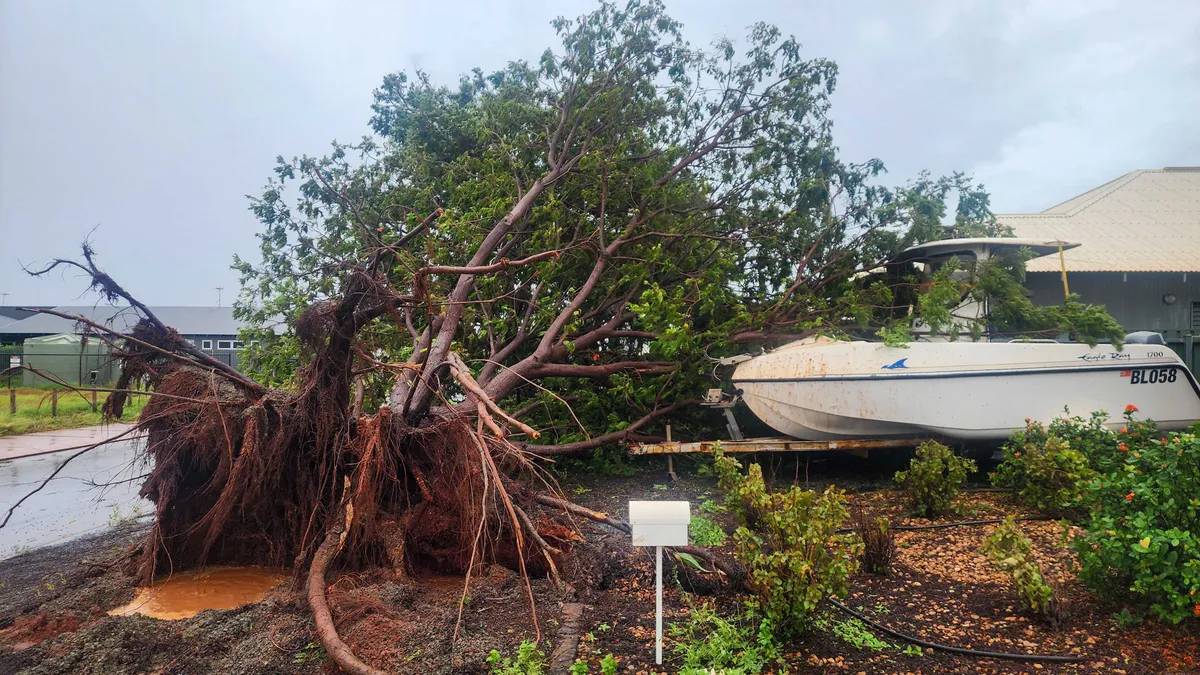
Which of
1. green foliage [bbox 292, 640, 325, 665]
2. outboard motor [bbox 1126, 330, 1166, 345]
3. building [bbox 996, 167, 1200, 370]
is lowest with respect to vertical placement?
green foliage [bbox 292, 640, 325, 665]

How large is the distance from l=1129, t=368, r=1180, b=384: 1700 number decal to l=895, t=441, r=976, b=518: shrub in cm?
273

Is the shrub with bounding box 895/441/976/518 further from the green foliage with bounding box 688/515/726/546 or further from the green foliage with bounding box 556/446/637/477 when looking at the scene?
the green foliage with bounding box 556/446/637/477

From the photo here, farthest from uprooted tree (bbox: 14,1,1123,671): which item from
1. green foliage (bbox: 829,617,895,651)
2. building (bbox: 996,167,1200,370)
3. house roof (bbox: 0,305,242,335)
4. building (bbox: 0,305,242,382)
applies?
house roof (bbox: 0,305,242,335)

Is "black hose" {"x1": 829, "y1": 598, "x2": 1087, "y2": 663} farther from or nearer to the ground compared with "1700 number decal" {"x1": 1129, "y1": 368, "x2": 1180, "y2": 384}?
nearer to the ground

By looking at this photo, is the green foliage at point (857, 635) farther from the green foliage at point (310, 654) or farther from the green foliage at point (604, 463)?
the green foliage at point (604, 463)

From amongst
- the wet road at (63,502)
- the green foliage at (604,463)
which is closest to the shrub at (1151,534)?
the green foliage at (604,463)

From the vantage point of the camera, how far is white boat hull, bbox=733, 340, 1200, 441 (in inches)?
282

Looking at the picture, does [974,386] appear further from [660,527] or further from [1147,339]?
[660,527]

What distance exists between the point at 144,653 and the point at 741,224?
7.99 metres

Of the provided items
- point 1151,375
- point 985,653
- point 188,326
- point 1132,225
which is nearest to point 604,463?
point 985,653

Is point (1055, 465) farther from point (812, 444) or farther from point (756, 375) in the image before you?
point (756, 375)

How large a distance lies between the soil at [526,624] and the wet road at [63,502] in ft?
3.88

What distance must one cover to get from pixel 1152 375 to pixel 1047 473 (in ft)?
8.84

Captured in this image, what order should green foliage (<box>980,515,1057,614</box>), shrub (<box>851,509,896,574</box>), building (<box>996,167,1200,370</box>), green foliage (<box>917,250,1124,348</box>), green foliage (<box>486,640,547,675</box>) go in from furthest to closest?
building (<box>996,167,1200,370</box>) → green foliage (<box>917,250,1124,348</box>) → shrub (<box>851,509,896,574</box>) → green foliage (<box>980,515,1057,614</box>) → green foliage (<box>486,640,547,675</box>)
